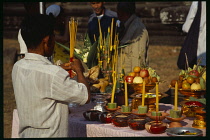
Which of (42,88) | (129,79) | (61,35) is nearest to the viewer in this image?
(42,88)

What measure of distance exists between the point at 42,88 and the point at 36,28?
0.31 m

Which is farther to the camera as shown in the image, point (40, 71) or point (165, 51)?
point (165, 51)

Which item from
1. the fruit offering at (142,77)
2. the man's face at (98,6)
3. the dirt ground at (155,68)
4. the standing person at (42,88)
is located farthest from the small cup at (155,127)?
the dirt ground at (155,68)

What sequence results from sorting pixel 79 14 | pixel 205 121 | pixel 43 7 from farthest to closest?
pixel 79 14 → pixel 43 7 → pixel 205 121

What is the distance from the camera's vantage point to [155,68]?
954cm

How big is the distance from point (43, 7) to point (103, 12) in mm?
711

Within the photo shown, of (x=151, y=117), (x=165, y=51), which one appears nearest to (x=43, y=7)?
(x=151, y=117)

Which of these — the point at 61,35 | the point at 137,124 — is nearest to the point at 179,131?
the point at 137,124

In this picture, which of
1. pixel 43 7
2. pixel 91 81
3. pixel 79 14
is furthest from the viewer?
pixel 79 14

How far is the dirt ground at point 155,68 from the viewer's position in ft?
21.9

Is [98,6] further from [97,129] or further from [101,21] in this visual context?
[97,129]

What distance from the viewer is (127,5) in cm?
482

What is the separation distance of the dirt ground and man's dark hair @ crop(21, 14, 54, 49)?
3.49 meters

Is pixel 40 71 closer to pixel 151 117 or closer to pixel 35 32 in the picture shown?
pixel 35 32
